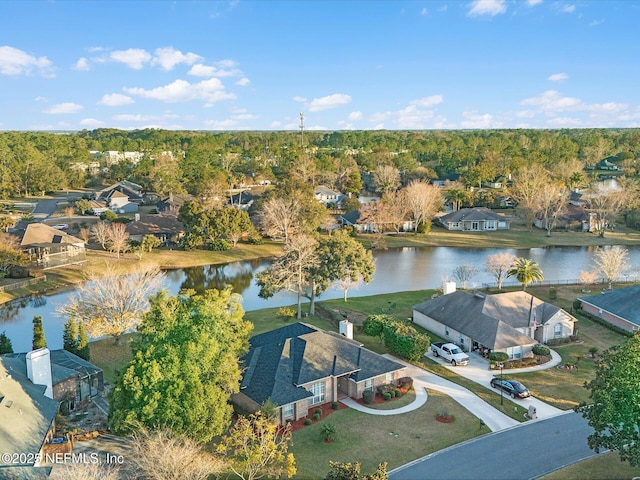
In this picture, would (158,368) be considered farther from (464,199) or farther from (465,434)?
(464,199)

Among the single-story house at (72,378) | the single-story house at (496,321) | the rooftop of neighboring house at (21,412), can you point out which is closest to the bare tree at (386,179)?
the single-story house at (496,321)

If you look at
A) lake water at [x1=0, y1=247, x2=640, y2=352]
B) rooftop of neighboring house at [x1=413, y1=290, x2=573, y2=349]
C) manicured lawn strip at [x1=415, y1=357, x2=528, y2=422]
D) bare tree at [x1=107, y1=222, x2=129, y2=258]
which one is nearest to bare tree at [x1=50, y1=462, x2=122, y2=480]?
manicured lawn strip at [x1=415, y1=357, x2=528, y2=422]

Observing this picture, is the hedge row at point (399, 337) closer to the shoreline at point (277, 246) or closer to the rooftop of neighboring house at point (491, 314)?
the rooftop of neighboring house at point (491, 314)

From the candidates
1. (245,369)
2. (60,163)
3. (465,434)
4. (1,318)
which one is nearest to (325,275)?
(245,369)

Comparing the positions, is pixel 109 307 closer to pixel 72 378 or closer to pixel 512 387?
pixel 72 378

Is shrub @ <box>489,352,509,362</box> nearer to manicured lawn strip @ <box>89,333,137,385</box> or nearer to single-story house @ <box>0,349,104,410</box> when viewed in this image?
manicured lawn strip @ <box>89,333,137,385</box>

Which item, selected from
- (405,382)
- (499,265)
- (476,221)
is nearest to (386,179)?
(476,221)
